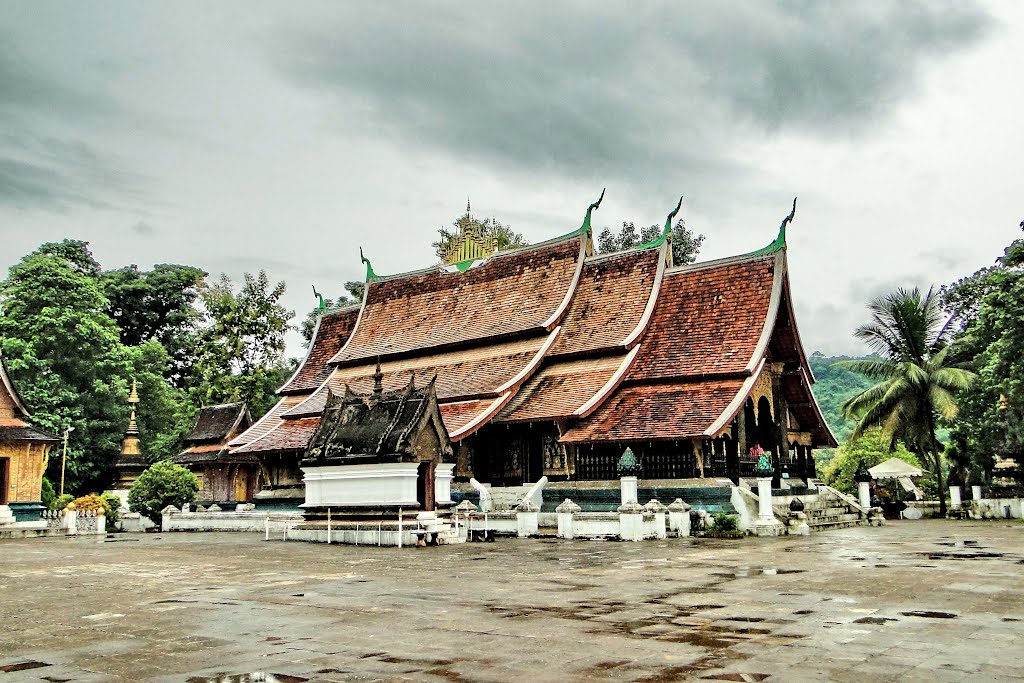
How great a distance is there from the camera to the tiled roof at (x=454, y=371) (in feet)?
79.4

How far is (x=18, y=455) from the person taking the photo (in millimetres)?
25969

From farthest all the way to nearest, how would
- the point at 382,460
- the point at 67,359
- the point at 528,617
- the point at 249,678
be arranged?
1. the point at 67,359
2. the point at 382,460
3. the point at 528,617
4. the point at 249,678

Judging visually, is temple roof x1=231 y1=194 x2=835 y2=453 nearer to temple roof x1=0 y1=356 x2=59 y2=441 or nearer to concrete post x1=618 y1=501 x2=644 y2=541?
concrete post x1=618 y1=501 x2=644 y2=541

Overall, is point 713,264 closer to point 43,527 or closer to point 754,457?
point 754,457

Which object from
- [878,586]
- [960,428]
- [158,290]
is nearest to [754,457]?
[960,428]

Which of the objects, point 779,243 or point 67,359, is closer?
point 779,243

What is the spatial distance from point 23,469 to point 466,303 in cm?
1367

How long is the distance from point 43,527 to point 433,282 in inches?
530

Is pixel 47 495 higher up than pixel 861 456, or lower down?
lower down

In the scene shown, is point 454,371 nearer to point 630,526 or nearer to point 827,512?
point 630,526

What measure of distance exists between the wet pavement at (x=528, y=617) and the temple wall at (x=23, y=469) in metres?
13.4

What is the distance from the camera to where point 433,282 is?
30.1m

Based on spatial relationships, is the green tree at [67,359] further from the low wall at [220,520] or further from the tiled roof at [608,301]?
the tiled roof at [608,301]

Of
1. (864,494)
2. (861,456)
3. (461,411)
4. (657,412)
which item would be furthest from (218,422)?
(861,456)
